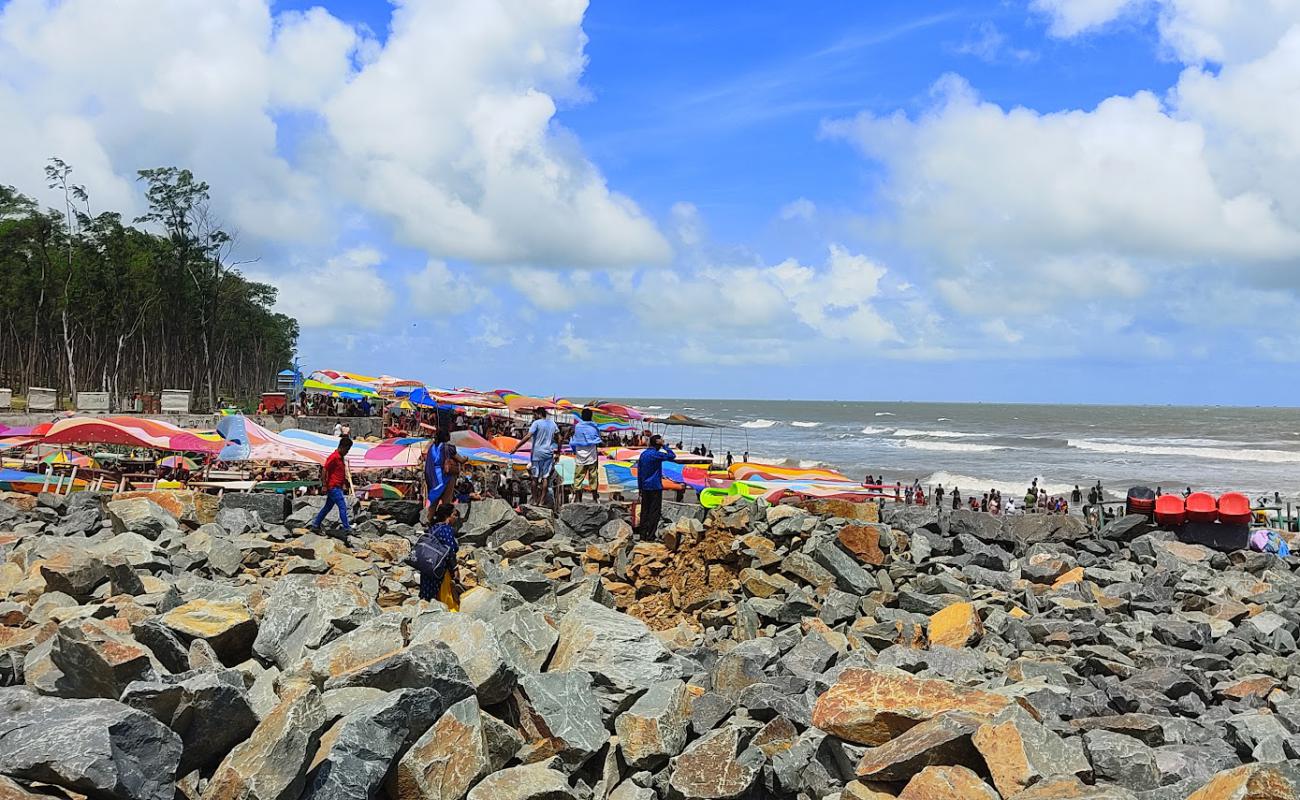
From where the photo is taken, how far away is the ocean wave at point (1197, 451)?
54.3 meters

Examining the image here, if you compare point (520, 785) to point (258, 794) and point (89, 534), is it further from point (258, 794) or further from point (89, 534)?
point (89, 534)

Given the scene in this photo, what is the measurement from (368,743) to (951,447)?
62.5m

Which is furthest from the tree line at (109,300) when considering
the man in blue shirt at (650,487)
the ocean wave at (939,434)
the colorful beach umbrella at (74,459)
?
the ocean wave at (939,434)

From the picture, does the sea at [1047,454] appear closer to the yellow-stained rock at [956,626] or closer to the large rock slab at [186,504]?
the large rock slab at [186,504]

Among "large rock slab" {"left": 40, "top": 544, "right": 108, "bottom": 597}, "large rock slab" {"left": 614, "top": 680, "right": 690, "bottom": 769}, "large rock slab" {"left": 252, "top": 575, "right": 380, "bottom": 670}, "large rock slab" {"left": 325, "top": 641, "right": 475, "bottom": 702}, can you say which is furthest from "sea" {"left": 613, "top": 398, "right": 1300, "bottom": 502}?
"large rock slab" {"left": 325, "top": 641, "right": 475, "bottom": 702}

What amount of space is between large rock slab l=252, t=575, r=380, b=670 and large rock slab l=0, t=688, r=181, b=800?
151 centimetres

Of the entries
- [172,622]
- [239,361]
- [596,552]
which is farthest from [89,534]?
[239,361]

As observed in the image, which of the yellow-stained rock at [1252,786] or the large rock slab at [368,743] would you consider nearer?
the yellow-stained rock at [1252,786]

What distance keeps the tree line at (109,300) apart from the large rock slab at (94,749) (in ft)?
138

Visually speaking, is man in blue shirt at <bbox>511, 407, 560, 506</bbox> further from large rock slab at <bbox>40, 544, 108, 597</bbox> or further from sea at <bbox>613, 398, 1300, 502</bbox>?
sea at <bbox>613, 398, 1300, 502</bbox>

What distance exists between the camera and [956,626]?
816 centimetres

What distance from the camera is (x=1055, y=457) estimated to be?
5591 centimetres

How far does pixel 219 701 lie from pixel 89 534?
8657 mm

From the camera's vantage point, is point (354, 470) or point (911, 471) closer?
point (354, 470)
